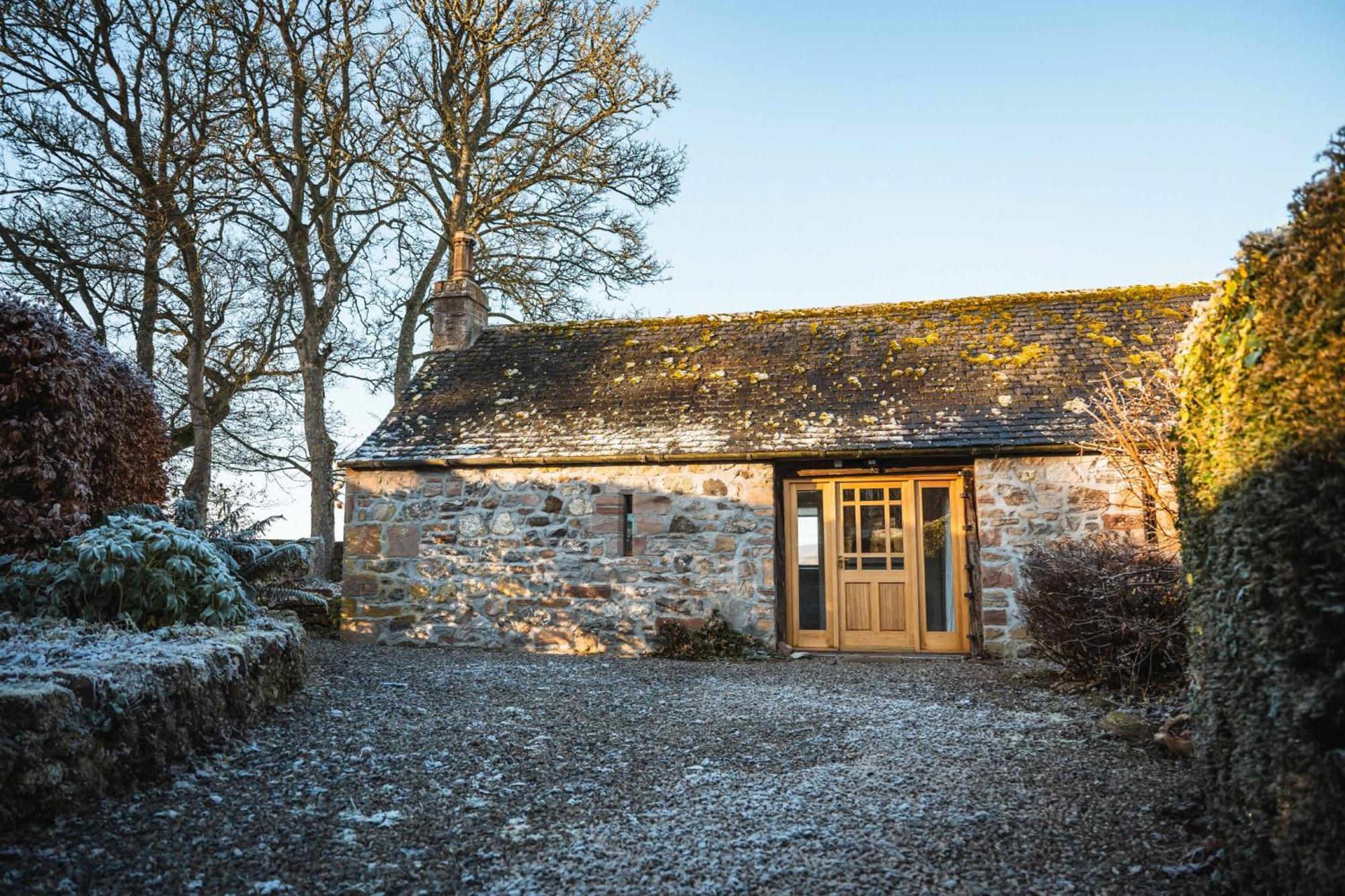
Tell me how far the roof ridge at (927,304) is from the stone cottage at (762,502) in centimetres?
62

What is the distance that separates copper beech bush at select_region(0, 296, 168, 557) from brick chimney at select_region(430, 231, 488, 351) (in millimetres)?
5705

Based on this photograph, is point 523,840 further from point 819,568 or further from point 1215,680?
point 819,568

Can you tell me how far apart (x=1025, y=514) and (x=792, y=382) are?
3.17 metres

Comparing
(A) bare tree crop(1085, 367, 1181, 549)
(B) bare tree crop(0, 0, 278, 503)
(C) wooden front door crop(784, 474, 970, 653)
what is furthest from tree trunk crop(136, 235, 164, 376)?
(A) bare tree crop(1085, 367, 1181, 549)

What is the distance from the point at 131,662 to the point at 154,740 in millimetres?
372

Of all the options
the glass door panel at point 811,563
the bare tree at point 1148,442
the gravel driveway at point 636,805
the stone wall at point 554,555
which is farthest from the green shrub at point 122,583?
the bare tree at point 1148,442

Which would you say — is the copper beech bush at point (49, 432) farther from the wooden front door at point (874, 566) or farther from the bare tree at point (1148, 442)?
the bare tree at point (1148, 442)

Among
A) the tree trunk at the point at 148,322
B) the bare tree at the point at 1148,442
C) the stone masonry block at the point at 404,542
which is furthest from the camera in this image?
the tree trunk at the point at 148,322

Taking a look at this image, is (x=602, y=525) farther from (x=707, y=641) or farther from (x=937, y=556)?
(x=937, y=556)

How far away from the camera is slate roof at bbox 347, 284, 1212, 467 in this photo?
9.40 metres

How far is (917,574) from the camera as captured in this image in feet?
31.6

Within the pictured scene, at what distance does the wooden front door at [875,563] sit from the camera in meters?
9.59

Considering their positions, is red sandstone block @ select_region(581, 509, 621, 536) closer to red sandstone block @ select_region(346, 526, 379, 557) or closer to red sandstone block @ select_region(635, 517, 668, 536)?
red sandstone block @ select_region(635, 517, 668, 536)

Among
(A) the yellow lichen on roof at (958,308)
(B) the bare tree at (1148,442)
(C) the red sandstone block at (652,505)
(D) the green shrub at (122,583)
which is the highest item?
(A) the yellow lichen on roof at (958,308)
